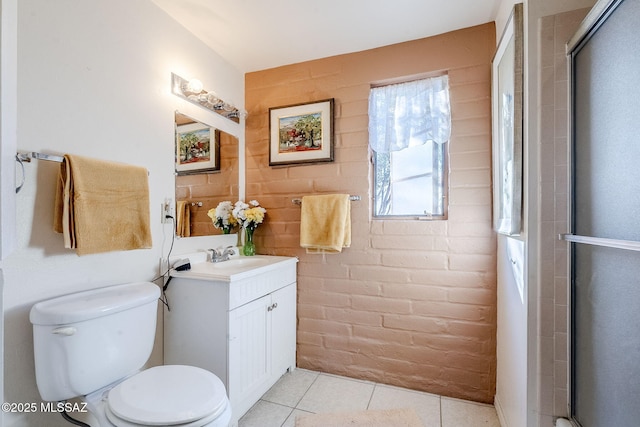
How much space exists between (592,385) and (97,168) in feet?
6.61

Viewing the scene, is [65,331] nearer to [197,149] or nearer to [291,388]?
[197,149]

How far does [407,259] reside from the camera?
1882mm

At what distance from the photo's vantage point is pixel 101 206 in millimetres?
1245

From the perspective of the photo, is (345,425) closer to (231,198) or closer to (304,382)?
(304,382)

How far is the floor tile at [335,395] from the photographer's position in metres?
1.70

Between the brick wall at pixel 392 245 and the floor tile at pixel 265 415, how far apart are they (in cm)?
44

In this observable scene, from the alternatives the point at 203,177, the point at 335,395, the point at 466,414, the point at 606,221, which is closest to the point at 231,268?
the point at 203,177

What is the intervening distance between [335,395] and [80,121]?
197cm

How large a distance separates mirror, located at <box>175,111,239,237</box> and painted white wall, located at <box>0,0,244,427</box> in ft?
0.24

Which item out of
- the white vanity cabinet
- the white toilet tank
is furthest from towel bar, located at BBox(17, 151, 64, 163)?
the white vanity cabinet

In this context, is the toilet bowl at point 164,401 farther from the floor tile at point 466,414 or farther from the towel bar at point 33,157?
the floor tile at point 466,414

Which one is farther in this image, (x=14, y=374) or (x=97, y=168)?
(x=97, y=168)

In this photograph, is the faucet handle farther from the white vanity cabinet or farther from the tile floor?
the tile floor

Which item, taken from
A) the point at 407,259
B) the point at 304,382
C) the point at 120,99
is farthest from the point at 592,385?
the point at 120,99
